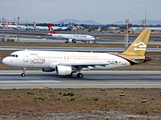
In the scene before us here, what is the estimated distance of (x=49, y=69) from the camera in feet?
140

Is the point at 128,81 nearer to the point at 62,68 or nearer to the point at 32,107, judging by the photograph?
the point at 62,68

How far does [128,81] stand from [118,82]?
200cm

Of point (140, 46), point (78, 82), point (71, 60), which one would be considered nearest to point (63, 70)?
point (78, 82)

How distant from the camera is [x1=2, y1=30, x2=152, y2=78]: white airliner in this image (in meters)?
41.1

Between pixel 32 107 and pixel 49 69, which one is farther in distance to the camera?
pixel 49 69

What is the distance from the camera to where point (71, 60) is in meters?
42.9

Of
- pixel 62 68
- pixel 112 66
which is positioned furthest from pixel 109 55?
pixel 62 68

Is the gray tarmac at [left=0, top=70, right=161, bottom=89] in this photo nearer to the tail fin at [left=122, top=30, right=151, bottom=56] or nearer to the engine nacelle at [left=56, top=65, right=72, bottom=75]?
the engine nacelle at [left=56, top=65, right=72, bottom=75]

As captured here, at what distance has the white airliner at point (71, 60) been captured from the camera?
41.1 m

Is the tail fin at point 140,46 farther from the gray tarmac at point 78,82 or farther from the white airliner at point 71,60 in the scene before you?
the gray tarmac at point 78,82

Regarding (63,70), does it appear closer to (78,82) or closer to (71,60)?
(78,82)

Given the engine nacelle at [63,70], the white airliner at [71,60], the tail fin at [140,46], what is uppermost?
the tail fin at [140,46]

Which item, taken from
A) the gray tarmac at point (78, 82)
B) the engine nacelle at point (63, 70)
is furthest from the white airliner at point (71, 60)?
the gray tarmac at point (78, 82)

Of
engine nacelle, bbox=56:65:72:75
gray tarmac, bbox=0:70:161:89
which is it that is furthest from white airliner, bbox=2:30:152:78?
gray tarmac, bbox=0:70:161:89
